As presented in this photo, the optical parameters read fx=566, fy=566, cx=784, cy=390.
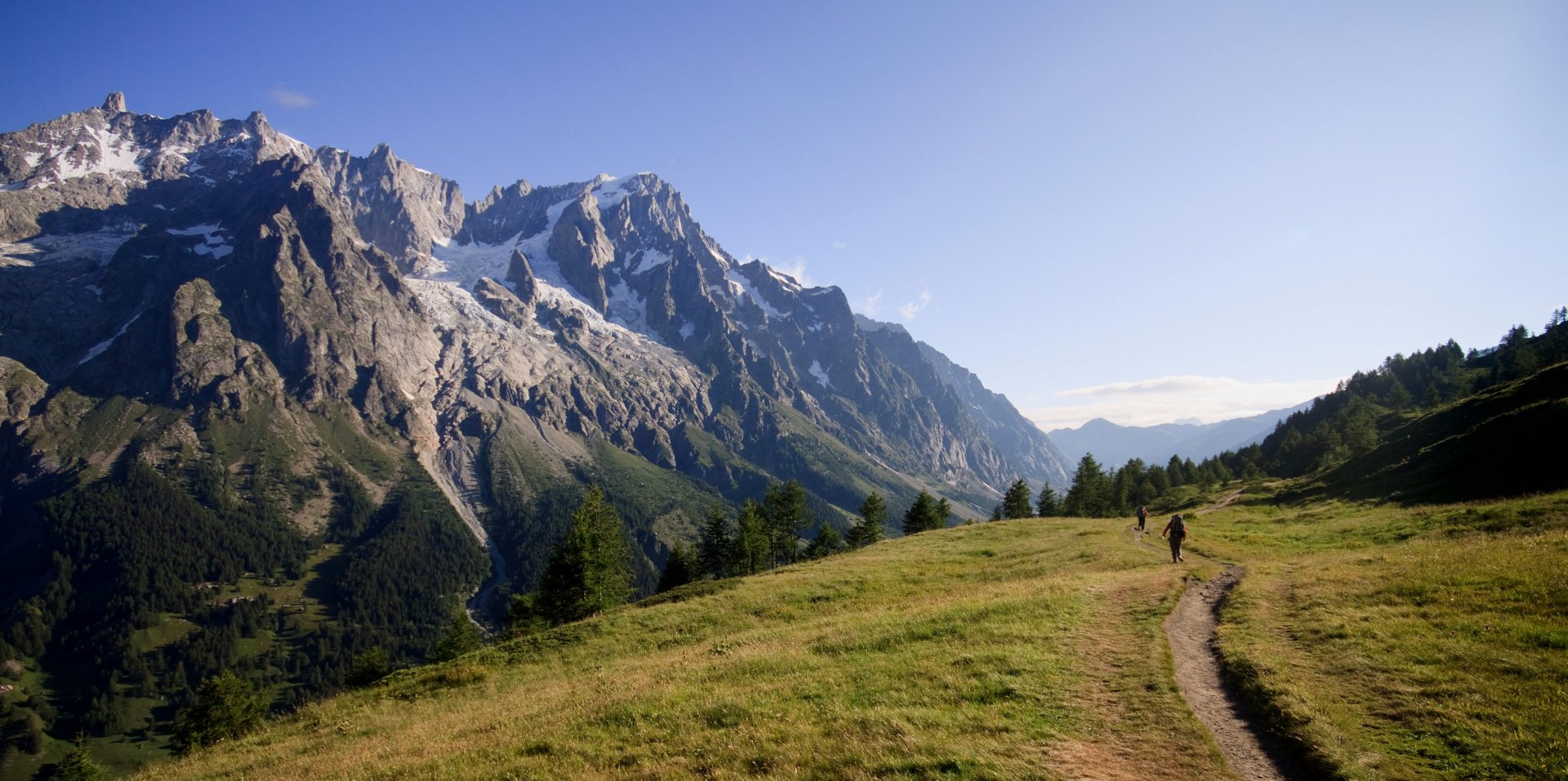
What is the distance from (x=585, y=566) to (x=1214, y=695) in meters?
53.1

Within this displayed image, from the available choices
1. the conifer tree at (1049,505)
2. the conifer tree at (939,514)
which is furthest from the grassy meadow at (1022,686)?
the conifer tree at (1049,505)

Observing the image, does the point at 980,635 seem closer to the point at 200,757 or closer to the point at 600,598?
the point at 200,757

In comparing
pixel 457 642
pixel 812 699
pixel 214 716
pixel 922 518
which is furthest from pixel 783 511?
pixel 812 699

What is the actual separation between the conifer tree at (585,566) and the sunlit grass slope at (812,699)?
2401 cm

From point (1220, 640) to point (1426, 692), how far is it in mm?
5488

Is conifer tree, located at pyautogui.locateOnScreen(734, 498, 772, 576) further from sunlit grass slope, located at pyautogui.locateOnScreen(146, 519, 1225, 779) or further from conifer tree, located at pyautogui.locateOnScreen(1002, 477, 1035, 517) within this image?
conifer tree, located at pyautogui.locateOnScreen(1002, 477, 1035, 517)

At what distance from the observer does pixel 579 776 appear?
12.1 metres

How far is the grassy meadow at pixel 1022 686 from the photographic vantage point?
1125 centimetres

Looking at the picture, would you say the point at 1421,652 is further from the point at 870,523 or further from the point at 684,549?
the point at 684,549

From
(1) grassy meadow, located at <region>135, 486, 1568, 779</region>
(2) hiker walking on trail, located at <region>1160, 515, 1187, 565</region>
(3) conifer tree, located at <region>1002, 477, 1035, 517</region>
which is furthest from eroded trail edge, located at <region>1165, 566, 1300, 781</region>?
(3) conifer tree, located at <region>1002, 477, 1035, 517</region>

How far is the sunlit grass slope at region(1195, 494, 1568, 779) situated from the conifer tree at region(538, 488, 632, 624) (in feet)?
169

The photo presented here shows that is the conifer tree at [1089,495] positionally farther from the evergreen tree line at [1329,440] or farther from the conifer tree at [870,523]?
the conifer tree at [870,523]

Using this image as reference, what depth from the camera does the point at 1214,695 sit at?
14133mm

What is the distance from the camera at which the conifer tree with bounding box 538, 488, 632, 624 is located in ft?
184
